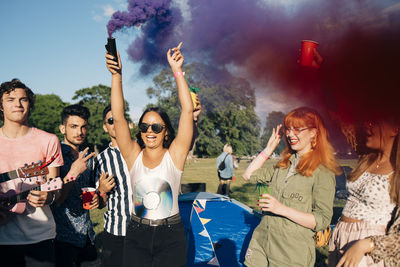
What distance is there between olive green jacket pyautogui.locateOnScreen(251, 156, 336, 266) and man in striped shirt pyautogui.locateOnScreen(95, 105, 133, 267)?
1444mm

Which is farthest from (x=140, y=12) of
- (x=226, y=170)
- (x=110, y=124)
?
(x=226, y=170)

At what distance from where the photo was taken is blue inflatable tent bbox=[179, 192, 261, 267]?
16.8 ft

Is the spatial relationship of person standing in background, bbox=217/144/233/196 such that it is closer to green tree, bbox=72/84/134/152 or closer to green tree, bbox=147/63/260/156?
green tree, bbox=147/63/260/156

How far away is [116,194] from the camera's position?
328 centimetres

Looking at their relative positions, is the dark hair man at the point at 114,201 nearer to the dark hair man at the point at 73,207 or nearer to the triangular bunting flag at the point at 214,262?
the dark hair man at the point at 73,207

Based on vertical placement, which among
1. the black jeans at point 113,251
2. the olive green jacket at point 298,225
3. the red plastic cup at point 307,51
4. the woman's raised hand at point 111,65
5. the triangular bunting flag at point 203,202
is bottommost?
the triangular bunting flag at point 203,202

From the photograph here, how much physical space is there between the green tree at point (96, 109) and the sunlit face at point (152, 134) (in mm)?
47387

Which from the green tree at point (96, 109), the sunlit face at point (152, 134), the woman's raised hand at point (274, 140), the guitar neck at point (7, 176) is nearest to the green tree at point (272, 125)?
the woman's raised hand at point (274, 140)

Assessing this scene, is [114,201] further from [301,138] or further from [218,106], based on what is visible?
[218,106]

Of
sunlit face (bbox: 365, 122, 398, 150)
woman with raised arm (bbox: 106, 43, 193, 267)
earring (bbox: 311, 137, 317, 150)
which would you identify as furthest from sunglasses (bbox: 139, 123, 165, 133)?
sunlit face (bbox: 365, 122, 398, 150)

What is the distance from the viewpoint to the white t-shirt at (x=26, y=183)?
2.56 m

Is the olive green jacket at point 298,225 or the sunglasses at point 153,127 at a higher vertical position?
the sunglasses at point 153,127

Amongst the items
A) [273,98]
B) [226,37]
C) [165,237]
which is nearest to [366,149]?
[273,98]

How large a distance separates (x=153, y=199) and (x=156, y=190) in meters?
0.08
